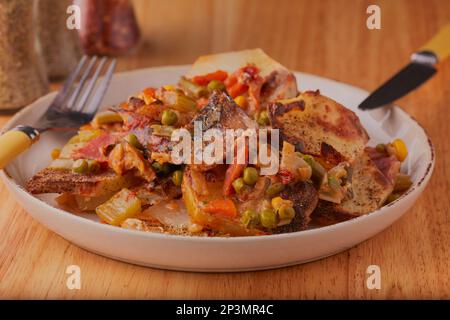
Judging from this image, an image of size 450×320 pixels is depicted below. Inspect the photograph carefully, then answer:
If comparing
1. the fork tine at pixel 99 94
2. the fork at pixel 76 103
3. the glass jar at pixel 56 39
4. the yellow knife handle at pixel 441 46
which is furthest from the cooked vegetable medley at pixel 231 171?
the glass jar at pixel 56 39

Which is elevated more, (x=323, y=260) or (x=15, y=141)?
(x=15, y=141)

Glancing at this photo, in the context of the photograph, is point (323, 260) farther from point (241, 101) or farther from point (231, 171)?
point (241, 101)

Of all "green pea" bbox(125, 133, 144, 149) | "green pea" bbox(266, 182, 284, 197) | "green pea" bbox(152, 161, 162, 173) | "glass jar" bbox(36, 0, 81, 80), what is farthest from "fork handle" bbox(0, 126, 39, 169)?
"glass jar" bbox(36, 0, 81, 80)

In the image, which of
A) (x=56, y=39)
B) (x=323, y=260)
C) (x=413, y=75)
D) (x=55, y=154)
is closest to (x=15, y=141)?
(x=55, y=154)

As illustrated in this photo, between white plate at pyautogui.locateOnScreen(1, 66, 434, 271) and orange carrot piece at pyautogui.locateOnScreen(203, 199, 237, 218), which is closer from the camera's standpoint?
white plate at pyautogui.locateOnScreen(1, 66, 434, 271)

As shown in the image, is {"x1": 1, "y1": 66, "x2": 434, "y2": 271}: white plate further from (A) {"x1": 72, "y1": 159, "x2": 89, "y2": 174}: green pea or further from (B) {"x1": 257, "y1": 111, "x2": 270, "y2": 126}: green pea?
(B) {"x1": 257, "y1": 111, "x2": 270, "y2": 126}: green pea
